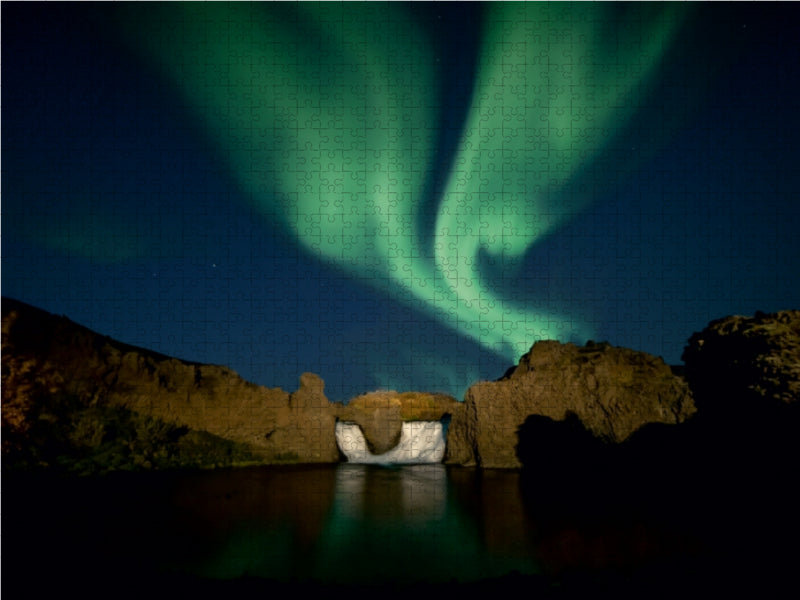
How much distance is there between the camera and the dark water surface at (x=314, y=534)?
12875 millimetres

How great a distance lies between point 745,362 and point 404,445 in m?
41.9

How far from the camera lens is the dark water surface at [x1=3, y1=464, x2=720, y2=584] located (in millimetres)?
12875

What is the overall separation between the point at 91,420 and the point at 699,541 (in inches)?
1577

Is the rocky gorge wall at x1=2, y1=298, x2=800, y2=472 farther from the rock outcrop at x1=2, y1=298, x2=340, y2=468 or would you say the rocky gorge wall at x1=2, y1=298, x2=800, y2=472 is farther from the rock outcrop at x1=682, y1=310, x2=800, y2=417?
the rock outcrop at x1=682, y1=310, x2=800, y2=417

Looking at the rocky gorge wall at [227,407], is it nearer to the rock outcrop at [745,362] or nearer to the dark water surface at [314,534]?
the dark water surface at [314,534]

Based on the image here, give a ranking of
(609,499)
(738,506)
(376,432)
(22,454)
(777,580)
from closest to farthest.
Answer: (777,580)
(738,506)
(609,499)
(22,454)
(376,432)

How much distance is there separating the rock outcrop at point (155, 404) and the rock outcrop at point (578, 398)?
16.2 meters

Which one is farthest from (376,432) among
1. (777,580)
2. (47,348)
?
(777,580)

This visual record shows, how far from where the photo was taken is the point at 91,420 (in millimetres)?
38594

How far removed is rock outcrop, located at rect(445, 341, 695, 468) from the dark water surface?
13.5 metres

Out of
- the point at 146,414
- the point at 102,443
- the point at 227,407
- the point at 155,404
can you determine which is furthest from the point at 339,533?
the point at 227,407

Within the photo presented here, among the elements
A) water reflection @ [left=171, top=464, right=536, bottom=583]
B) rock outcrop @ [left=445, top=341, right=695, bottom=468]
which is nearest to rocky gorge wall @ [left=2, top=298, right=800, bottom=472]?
rock outcrop @ [left=445, top=341, right=695, bottom=468]

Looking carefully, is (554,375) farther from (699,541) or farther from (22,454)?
(22,454)

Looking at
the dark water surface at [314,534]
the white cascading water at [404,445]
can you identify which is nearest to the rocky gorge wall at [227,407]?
the white cascading water at [404,445]
